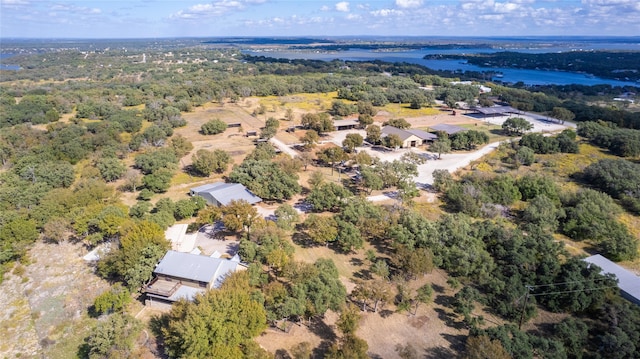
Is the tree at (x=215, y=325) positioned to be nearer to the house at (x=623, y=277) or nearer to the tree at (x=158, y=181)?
the tree at (x=158, y=181)

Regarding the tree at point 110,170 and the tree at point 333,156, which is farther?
the tree at point 333,156

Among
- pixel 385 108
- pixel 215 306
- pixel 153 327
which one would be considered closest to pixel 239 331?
pixel 215 306

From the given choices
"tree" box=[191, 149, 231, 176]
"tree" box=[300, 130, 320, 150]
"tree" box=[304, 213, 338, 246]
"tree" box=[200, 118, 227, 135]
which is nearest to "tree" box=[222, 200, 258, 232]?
"tree" box=[304, 213, 338, 246]

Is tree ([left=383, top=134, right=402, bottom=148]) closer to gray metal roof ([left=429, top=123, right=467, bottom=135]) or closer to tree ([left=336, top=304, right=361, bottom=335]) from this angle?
gray metal roof ([left=429, top=123, right=467, bottom=135])

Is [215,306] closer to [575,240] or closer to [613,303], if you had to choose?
[613,303]

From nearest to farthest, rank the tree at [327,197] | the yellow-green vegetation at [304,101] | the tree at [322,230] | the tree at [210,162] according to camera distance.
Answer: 1. the tree at [322,230]
2. the tree at [327,197]
3. the tree at [210,162]
4. the yellow-green vegetation at [304,101]

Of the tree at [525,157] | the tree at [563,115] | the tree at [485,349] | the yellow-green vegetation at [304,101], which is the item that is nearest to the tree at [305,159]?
the tree at [525,157]
